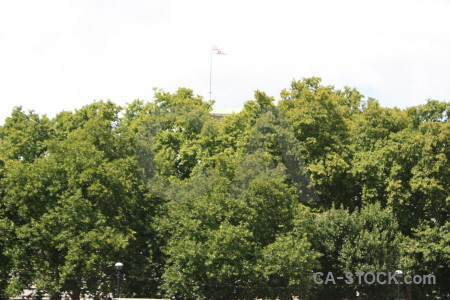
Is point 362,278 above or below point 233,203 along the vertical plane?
below

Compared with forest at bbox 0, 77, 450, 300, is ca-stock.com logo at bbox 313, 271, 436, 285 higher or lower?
lower

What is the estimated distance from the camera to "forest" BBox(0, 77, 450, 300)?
160 ft

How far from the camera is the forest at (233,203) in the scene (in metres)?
48.7

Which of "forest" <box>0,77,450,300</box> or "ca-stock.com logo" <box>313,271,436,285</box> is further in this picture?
"ca-stock.com logo" <box>313,271,436,285</box>

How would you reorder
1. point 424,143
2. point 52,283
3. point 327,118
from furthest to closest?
point 327,118 → point 424,143 → point 52,283

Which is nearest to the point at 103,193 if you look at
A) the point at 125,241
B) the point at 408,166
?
the point at 125,241

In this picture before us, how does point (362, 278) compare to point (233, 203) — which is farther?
point (233, 203)

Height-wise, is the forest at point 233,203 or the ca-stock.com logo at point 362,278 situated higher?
the forest at point 233,203

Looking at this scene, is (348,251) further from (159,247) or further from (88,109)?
(88,109)

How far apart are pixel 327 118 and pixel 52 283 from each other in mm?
22434

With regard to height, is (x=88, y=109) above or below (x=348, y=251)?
above

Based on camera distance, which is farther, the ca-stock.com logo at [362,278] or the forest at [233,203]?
the ca-stock.com logo at [362,278]

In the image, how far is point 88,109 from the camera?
57875 mm

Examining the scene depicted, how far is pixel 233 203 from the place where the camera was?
51.2 m
